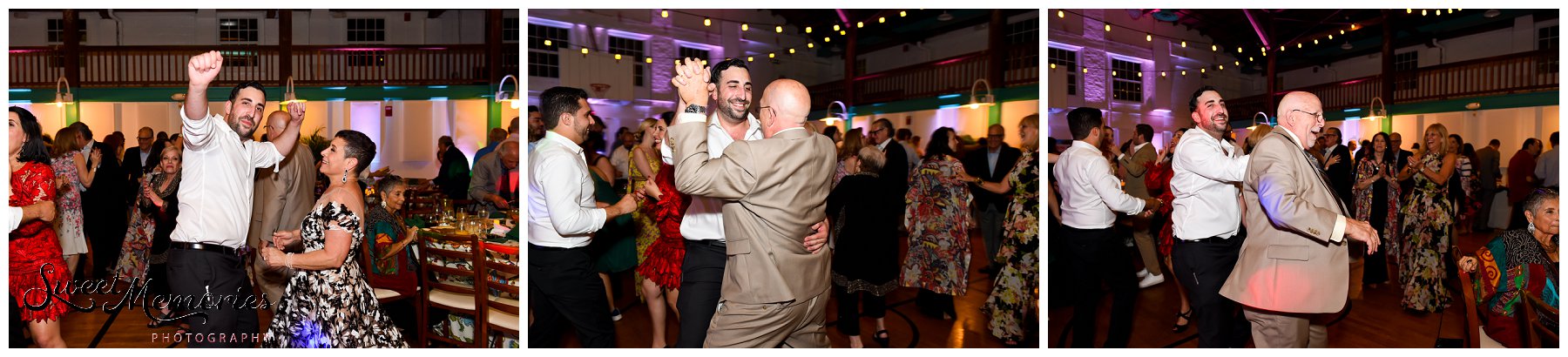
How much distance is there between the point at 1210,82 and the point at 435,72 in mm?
10654

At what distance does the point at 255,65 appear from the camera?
1177 centimetres

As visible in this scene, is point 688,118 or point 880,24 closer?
point 688,118

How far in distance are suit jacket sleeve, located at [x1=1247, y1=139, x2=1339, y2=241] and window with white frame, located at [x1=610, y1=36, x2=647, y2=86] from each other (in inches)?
95.0

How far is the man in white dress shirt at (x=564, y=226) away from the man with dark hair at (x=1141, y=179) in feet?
7.96

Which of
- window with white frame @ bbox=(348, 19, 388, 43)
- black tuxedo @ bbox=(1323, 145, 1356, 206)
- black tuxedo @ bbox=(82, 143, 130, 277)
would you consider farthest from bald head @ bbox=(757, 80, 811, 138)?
window with white frame @ bbox=(348, 19, 388, 43)

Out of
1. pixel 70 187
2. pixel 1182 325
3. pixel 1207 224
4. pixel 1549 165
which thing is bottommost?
pixel 1182 325

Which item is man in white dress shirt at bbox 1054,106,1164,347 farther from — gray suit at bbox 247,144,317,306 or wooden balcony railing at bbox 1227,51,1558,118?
gray suit at bbox 247,144,317,306

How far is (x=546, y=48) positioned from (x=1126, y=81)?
2611 mm

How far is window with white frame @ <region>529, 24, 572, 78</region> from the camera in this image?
3609mm

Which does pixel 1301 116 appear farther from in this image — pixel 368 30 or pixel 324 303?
pixel 368 30

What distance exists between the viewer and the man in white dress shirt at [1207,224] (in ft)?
→ 9.86

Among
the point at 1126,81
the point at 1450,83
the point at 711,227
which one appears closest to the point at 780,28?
the point at 711,227
